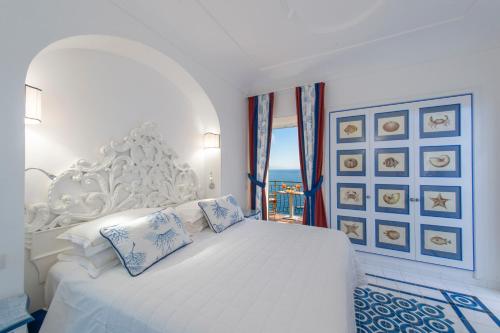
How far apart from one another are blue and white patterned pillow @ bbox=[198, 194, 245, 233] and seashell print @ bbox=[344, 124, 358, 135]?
191 centimetres

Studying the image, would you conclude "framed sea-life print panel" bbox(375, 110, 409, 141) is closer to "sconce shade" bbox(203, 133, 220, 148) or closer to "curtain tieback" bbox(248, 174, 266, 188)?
"curtain tieback" bbox(248, 174, 266, 188)

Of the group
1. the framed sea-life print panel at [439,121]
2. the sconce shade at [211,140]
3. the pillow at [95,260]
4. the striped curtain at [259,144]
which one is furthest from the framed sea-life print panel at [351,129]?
the pillow at [95,260]

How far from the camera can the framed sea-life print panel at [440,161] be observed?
2.41 metres

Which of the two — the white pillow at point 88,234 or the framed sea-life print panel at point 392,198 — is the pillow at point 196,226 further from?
the framed sea-life print panel at point 392,198

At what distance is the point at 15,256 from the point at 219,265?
1.17 m

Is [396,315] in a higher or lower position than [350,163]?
lower

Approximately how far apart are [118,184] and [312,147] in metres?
2.52

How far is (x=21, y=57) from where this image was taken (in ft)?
4.04

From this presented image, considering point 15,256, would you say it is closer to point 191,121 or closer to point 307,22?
point 191,121

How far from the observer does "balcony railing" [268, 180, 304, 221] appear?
16.1ft

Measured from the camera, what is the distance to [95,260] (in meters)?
1.33

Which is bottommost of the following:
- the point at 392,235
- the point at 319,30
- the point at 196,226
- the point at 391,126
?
the point at 392,235

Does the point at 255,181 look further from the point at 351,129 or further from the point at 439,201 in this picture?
the point at 439,201

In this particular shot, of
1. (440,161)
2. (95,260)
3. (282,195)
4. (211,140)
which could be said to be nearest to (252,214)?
(211,140)
